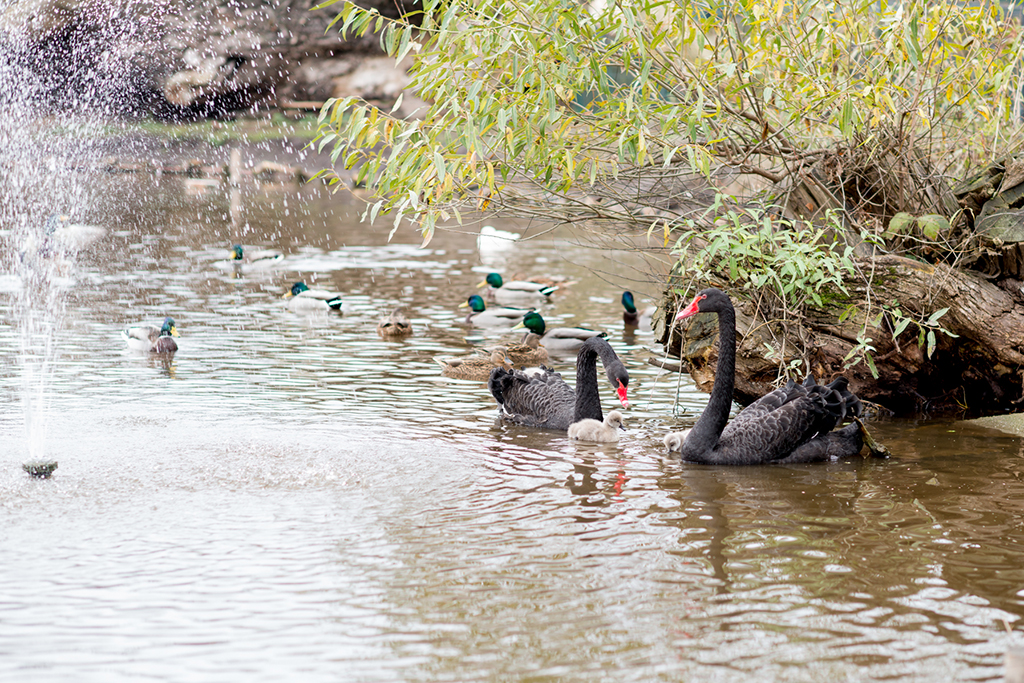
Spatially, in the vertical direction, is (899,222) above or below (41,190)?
below

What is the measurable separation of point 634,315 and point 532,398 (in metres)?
6.37

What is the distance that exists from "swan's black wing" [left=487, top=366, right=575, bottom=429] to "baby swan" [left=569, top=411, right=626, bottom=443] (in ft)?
1.25

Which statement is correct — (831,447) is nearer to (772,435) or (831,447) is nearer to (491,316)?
(772,435)

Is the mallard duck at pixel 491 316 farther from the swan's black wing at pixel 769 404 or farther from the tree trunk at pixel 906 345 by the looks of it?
the swan's black wing at pixel 769 404

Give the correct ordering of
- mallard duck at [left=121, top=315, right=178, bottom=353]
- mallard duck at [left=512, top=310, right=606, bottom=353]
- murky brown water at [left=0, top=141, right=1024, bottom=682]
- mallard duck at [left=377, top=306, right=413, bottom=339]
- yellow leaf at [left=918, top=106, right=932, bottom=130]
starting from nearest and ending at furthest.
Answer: murky brown water at [left=0, top=141, right=1024, bottom=682] → yellow leaf at [left=918, top=106, right=932, bottom=130] → mallard duck at [left=121, top=315, right=178, bottom=353] → mallard duck at [left=512, top=310, right=606, bottom=353] → mallard duck at [left=377, top=306, right=413, bottom=339]

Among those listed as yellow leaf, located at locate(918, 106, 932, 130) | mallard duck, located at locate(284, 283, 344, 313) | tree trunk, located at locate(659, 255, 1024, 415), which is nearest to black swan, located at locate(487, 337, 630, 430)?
tree trunk, located at locate(659, 255, 1024, 415)

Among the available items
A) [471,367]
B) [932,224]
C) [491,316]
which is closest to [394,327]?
[491,316]

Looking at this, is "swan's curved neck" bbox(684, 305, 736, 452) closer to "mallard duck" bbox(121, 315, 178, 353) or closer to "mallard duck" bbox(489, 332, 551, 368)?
"mallard duck" bbox(489, 332, 551, 368)

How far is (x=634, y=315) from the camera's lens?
16.4 meters

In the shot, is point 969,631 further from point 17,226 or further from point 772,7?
point 17,226

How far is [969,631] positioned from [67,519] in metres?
5.47

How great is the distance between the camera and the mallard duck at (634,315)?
1614cm

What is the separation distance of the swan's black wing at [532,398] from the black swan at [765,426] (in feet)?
4.75

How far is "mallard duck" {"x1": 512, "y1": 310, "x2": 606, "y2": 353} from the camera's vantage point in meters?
14.6
